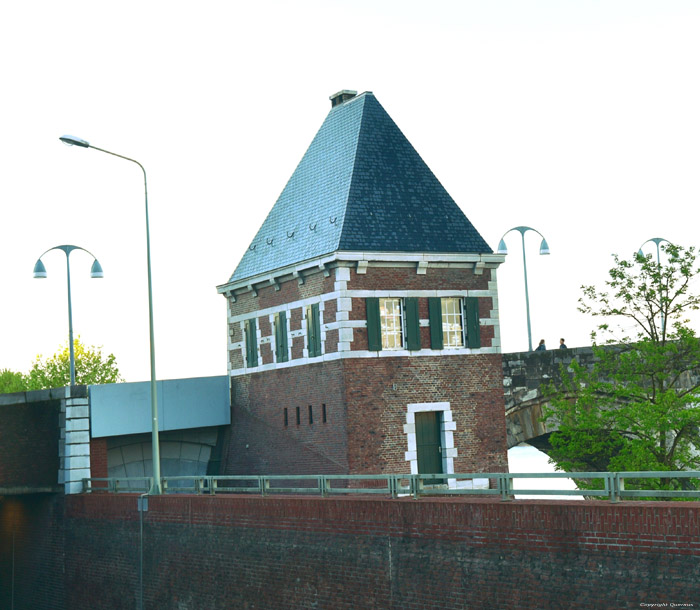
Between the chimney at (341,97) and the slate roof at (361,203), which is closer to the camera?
the slate roof at (361,203)

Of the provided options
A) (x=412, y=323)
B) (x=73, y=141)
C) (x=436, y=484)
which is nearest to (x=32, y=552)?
(x=436, y=484)

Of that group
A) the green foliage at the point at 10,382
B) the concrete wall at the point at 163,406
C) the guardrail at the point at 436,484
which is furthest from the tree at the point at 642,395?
the green foliage at the point at 10,382

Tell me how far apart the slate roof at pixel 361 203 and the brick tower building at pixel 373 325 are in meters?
0.05

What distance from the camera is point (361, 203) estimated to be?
106 ft

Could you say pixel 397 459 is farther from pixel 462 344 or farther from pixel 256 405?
pixel 256 405

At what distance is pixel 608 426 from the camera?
2917 cm

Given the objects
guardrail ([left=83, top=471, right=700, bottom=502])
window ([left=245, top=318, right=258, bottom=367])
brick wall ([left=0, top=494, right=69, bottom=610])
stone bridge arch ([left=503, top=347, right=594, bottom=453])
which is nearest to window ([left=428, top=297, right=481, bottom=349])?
guardrail ([left=83, top=471, right=700, bottom=502])

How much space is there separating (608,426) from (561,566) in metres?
13.3

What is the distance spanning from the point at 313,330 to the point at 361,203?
4.24 m

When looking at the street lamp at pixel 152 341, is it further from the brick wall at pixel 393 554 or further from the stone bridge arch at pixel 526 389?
the stone bridge arch at pixel 526 389

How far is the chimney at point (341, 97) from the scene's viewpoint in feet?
119

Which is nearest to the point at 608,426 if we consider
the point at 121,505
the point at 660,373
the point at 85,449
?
the point at 660,373

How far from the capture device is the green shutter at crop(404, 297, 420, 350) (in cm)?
3125

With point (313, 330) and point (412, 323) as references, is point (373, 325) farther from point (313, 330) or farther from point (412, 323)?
point (313, 330)
